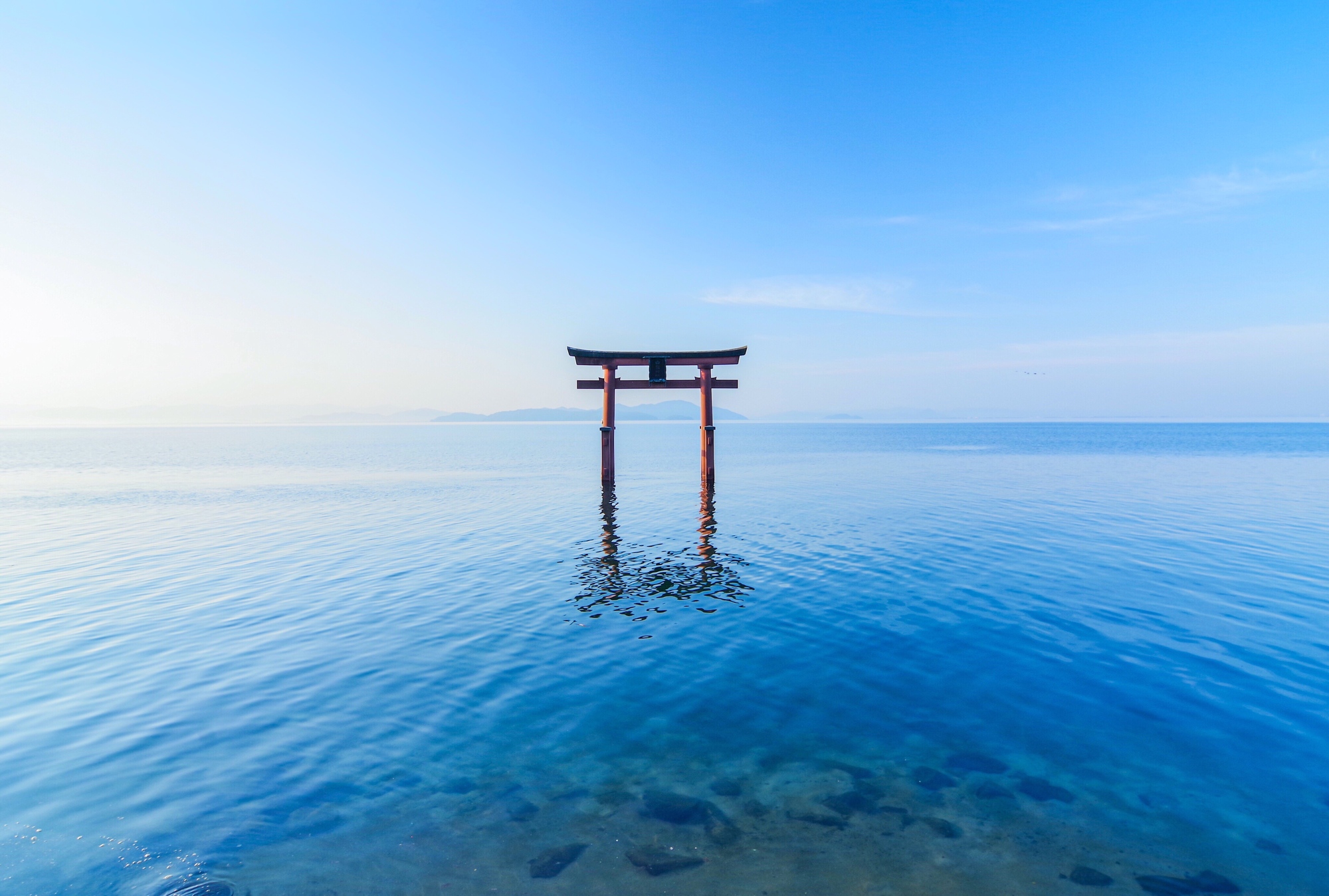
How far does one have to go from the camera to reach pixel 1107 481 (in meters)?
34.5

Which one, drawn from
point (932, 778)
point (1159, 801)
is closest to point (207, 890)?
point (932, 778)

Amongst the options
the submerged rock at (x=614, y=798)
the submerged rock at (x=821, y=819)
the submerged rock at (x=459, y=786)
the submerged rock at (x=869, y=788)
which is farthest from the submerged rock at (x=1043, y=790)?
the submerged rock at (x=459, y=786)

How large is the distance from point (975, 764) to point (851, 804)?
1.70 metres

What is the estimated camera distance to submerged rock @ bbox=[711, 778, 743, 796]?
5.79m

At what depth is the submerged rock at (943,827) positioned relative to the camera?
5.14 metres

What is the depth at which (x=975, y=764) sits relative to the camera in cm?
625

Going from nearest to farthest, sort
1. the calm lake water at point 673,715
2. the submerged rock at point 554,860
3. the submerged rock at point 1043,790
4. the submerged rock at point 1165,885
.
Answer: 1. the submerged rock at point 1165,885
2. the submerged rock at point 554,860
3. the calm lake water at point 673,715
4. the submerged rock at point 1043,790

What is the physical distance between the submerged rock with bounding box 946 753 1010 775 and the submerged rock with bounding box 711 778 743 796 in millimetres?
2329

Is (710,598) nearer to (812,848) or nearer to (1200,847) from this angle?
(812,848)

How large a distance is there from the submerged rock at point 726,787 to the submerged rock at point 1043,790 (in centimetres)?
283

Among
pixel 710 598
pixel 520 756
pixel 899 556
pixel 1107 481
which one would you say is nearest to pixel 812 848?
pixel 520 756

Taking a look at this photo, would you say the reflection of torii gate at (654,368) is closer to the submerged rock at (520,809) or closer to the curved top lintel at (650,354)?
the curved top lintel at (650,354)

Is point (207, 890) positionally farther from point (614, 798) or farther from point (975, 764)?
point (975, 764)

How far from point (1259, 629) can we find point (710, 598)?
32.4ft
